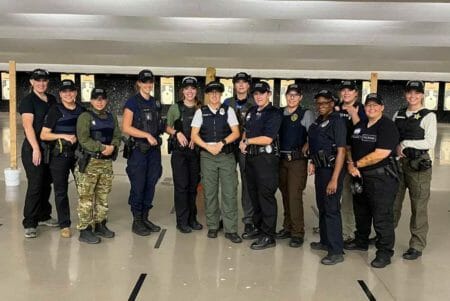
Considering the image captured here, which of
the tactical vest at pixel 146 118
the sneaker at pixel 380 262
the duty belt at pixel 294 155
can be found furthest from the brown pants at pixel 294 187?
the tactical vest at pixel 146 118

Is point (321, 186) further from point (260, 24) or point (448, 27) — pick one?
point (448, 27)

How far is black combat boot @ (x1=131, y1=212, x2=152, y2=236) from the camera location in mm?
4074

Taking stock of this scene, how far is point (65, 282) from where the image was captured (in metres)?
3.05

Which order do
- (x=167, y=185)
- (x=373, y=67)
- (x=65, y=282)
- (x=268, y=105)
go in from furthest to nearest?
(x=373, y=67) → (x=167, y=185) → (x=268, y=105) → (x=65, y=282)

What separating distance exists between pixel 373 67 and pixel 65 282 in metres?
6.53

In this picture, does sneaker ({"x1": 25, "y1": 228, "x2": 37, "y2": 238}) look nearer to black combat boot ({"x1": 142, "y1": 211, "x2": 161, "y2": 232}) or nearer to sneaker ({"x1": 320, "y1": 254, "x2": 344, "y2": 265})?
black combat boot ({"x1": 142, "y1": 211, "x2": 161, "y2": 232})

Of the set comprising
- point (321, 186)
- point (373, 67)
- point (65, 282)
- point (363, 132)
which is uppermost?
point (373, 67)

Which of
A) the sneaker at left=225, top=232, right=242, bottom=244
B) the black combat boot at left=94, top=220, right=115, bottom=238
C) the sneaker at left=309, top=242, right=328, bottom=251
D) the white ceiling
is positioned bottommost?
the sneaker at left=309, top=242, right=328, bottom=251

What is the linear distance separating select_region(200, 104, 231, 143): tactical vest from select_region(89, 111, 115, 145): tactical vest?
75 cm

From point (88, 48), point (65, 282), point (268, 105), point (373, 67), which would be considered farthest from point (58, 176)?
point (373, 67)

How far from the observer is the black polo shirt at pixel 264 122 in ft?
12.0

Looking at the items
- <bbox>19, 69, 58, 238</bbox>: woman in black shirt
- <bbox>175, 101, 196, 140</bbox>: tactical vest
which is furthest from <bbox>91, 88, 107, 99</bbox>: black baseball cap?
<bbox>175, 101, 196, 140</bbox>: tactical vest

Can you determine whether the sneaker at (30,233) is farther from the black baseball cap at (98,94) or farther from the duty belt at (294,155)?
the duty belt at (294,155)

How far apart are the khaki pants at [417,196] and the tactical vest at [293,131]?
2.59 ft
